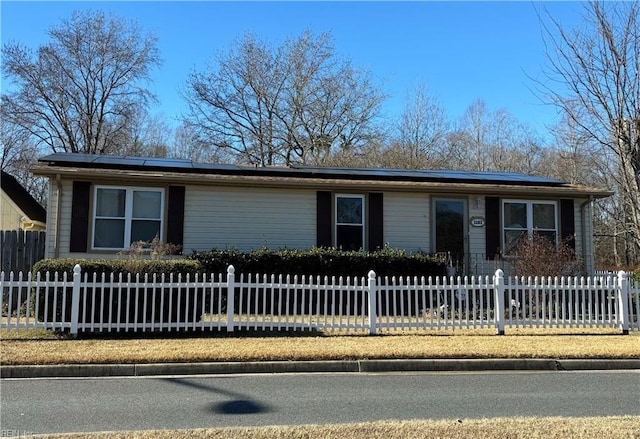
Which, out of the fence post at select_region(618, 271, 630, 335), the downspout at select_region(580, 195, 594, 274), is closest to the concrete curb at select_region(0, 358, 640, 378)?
the fence post at select_region(618, 271, 630, 335)

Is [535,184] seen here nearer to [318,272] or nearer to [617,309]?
[617,309]

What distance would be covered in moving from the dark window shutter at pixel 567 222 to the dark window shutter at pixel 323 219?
6.90 m

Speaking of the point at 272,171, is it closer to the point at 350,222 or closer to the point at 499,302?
the point at 350,222

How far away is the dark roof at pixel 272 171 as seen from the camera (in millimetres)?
14172

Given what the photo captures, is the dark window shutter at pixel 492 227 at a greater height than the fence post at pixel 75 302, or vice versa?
the dark window shutter at pixel 492 227

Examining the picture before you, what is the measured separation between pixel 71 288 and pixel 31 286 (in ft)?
2.07

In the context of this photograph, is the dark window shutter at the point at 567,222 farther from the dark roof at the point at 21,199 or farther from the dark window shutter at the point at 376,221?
the dark roof at the point at 21,199

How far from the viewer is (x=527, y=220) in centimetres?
1521

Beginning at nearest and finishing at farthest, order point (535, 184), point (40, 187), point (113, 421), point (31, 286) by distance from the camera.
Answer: point (113, 421) → point (31, 286) → point (535, 184) → point (40, 187)

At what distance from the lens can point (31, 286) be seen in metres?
8.85

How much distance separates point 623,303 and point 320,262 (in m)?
6.65

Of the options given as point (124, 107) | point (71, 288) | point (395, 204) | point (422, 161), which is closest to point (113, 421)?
point (71, 288)

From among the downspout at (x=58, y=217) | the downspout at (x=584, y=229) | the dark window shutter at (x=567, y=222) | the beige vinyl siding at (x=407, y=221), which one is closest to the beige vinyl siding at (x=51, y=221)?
the downspout at (x=58, y=217)

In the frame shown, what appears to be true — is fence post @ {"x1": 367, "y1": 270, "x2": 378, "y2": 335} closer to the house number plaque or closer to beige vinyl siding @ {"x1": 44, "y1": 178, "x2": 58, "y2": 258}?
the house number plaque
